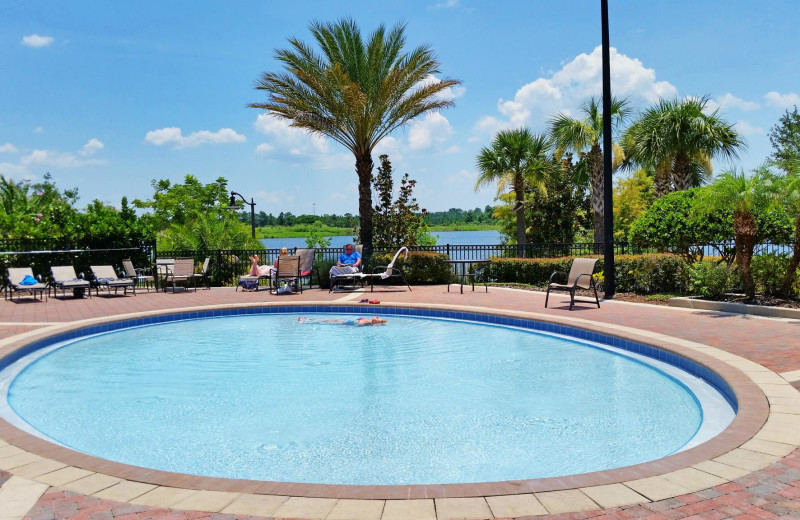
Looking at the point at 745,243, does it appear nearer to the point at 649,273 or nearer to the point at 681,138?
the point at 649,273

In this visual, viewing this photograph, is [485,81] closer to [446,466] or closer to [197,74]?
[197,74]

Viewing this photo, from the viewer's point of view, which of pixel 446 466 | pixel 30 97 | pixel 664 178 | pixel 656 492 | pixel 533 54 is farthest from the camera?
pixel 30 97

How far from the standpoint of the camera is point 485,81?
60.6ft

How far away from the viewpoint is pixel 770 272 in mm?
10117

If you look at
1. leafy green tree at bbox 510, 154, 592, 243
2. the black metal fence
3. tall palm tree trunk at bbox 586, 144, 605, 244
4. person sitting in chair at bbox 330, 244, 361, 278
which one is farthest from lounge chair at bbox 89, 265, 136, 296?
leafy green tree at bbox 510, 154, 592, 243

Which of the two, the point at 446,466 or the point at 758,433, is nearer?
the point at 758,433

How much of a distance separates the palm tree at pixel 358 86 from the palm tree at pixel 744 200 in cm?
990

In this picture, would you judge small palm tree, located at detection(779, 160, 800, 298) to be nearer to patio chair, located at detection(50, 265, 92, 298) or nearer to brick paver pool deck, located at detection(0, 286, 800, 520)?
brick paver pool deck, located at detection(0, 286, 800, 520)

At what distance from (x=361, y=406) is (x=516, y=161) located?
22861mm

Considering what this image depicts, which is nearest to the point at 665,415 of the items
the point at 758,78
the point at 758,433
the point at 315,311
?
the point at 758,433

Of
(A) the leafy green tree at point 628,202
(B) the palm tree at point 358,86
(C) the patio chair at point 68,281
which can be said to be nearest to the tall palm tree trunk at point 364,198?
(B) the palm tree at point 358,86

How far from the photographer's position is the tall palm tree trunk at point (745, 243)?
9617 mm

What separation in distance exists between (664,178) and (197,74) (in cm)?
2025

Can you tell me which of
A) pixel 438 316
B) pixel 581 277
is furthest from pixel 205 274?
pixel 581 277
